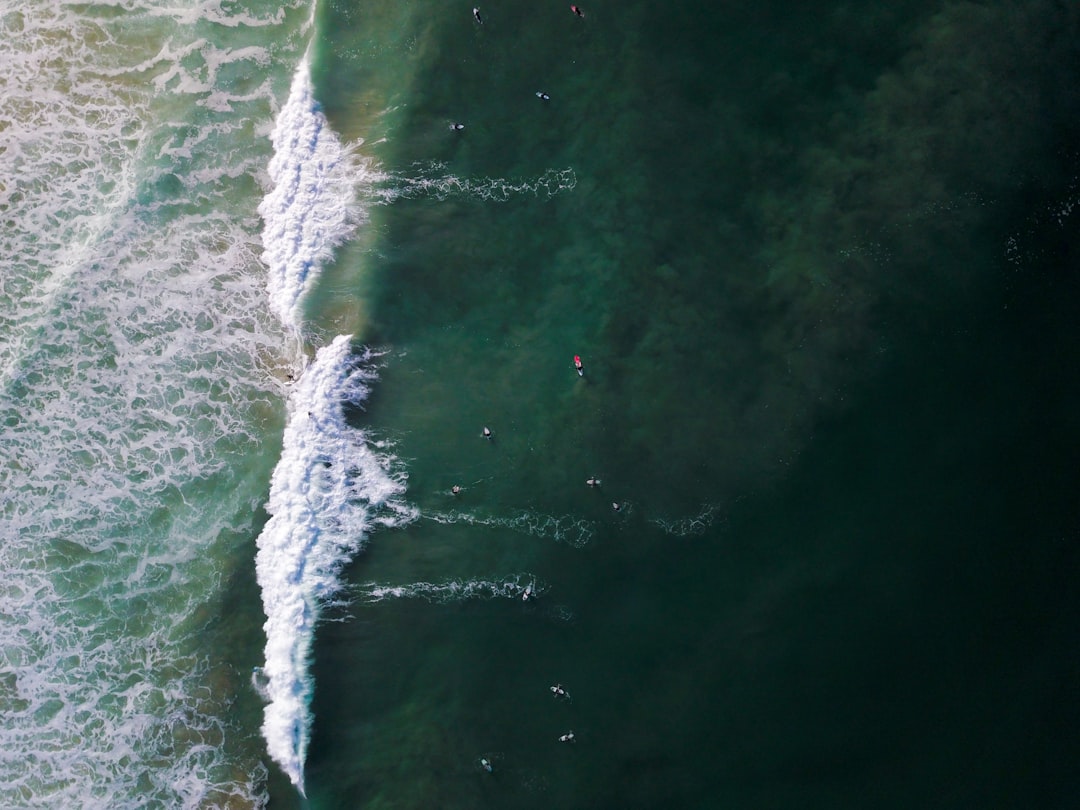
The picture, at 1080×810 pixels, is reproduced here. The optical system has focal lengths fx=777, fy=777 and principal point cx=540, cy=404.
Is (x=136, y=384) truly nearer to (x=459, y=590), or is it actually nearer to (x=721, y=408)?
(x=459, y=590)

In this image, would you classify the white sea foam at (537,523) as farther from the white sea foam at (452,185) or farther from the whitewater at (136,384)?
the white sea foam at (452,185)

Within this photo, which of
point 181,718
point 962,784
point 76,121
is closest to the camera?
point 962,784

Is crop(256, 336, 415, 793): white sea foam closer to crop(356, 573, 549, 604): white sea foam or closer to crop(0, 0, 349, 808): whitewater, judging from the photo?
crop(0, 0, 349, 808): whitewater

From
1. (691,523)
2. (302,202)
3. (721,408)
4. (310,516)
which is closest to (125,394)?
(310,516)

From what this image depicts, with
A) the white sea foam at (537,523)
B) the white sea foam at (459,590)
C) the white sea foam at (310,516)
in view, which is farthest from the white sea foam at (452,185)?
the white sea foam at (459,590)

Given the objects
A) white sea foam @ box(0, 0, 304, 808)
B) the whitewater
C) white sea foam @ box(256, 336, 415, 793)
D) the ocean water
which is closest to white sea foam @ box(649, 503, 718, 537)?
the ocean water

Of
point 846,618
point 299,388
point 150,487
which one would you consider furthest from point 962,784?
point 150,487

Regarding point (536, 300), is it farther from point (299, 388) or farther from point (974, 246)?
point (974, 246)
